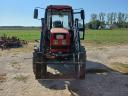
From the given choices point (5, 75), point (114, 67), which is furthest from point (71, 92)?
point (114, 67)

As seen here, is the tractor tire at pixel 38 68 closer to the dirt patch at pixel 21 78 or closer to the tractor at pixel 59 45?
the tractor at pixel 59 45

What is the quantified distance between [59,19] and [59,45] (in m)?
2.34

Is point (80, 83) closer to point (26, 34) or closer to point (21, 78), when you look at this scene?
point (21, 78)

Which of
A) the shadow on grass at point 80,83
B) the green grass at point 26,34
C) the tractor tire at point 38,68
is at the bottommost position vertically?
the green grass at point 26,34

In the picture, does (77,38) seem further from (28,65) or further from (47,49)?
(28,65)

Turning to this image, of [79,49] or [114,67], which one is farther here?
[114,67]

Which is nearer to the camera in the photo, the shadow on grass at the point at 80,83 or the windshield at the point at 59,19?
the shadow on grass at the point at 80,83

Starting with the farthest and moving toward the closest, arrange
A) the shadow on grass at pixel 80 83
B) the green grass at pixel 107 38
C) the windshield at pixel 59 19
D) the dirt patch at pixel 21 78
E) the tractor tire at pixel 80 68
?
1. the green grass at pixel 107 38
2. the windshield at pixel 59 19
3. the dirt patch at pixel 21 78
4. the tractor tire at pixel 80 68
5. the shadow on grass at pixel 80 83

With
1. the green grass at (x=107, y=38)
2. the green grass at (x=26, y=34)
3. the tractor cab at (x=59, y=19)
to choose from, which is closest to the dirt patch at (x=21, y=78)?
the tractor cab at (x=59, y=19)

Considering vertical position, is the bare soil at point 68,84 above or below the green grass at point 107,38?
above

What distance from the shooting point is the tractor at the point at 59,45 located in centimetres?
1253

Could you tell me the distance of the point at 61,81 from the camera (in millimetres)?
12750

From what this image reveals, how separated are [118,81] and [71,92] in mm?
2522

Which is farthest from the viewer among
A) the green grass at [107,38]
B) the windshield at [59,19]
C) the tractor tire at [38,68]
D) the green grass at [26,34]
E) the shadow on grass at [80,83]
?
the green grass at [26,34]
